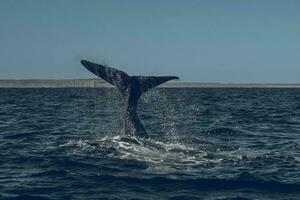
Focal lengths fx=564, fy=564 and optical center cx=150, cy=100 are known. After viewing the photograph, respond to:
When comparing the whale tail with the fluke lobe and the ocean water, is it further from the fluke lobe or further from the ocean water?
the ocean water

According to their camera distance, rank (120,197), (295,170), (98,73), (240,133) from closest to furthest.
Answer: (120,197)
(295,170)
(98,73)
(240,133)

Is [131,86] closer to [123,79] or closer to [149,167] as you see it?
[123,79]

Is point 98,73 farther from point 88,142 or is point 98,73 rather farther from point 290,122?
point 290,122

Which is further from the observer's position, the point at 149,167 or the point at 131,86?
the point at 131,86

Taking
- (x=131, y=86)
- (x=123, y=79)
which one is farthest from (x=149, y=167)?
(x=123, y=79)

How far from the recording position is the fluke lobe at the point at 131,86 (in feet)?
60.9

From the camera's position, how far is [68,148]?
1889cm

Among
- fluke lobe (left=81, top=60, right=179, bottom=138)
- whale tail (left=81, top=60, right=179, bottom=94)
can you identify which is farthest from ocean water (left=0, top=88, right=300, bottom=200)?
whale tail (left=81, top=60, right=179, bottom=94)

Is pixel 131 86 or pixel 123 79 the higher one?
pixel 123 79

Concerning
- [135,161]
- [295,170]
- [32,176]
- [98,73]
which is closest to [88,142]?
[98,73]

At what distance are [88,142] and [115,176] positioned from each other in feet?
20.7

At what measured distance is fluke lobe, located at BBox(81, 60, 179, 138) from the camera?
1856 cm

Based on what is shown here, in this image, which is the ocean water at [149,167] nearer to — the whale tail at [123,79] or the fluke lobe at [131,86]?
the fluke lobe at [131,86]

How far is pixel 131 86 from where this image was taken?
63.0ft
